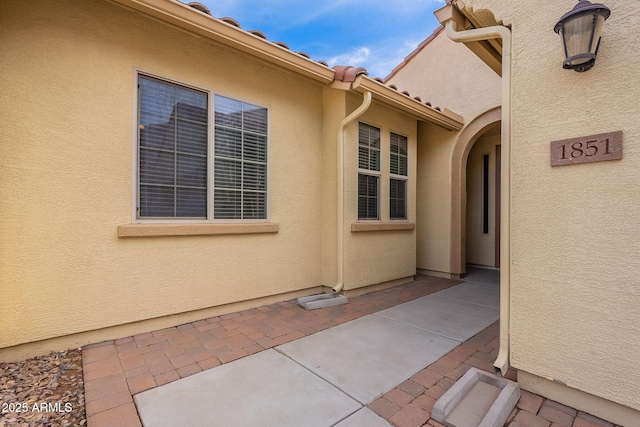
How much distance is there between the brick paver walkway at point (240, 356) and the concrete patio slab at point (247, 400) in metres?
0.16

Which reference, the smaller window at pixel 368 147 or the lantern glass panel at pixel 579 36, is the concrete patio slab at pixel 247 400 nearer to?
the lantern glass panel at pixel 579 36

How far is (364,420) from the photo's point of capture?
2.26 m

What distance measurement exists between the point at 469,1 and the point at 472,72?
15.0 feet

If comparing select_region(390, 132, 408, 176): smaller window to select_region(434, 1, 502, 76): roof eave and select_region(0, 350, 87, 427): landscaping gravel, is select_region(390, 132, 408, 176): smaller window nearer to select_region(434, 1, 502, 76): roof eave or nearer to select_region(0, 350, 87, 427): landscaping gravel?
select_region(434, 1, 502, 76): roof eave

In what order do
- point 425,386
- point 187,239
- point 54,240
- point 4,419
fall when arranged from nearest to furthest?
point 4,419, point 425,386, point 54,240, point 187,239

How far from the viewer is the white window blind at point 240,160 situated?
4480mm

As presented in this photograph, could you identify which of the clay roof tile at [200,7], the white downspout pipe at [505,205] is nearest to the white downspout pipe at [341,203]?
Result: the clay roof tile at [200,7]

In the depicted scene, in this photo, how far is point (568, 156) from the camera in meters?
2.43

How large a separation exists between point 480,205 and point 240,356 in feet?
26.9

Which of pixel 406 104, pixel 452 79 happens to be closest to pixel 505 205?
pixel 406 104

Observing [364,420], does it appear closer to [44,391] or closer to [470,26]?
[44,391]

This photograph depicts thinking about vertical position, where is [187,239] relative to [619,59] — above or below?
below

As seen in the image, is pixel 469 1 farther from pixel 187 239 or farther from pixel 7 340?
pixel 7 340

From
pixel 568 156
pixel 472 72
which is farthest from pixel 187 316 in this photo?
pixel 472 72
